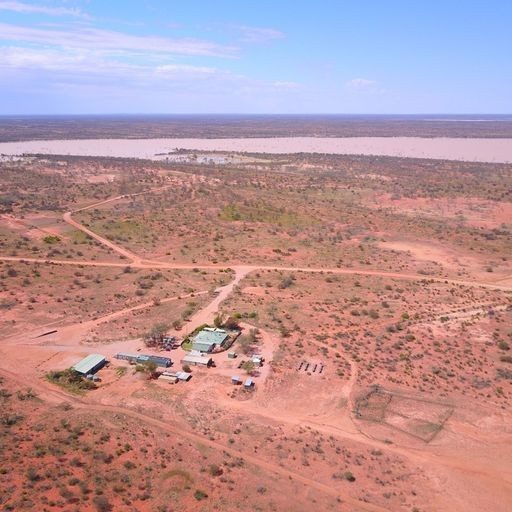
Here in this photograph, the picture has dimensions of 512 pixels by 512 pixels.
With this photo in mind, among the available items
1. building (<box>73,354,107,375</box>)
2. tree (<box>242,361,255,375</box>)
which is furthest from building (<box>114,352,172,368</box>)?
tree (<box>242,361,255,375</box>)

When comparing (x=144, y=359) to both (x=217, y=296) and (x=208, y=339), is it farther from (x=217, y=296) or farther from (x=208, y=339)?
(x=217, y=296)

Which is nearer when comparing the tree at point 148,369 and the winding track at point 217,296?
the winding track at point 217,296

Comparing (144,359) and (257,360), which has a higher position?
(144,359)

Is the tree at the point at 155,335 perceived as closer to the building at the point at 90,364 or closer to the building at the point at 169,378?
the building at the point at 90,364

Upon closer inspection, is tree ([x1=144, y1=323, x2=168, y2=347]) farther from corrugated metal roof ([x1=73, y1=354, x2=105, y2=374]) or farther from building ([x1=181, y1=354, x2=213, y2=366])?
corrugated metal roof ([x1=73, y1=354, x2=105, y2=374])

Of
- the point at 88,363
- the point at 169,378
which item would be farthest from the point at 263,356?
the point at 88,363

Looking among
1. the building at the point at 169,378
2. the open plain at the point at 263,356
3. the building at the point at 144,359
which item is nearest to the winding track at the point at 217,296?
the open plain at the point at 263,356
